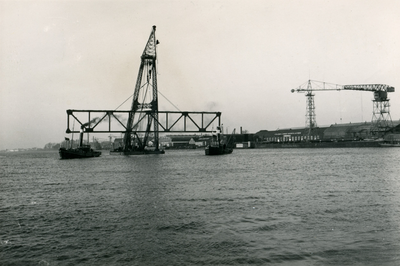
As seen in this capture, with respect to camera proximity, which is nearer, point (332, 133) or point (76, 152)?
point (76, 152)

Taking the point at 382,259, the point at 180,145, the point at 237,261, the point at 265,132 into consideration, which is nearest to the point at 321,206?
the point at 382,259

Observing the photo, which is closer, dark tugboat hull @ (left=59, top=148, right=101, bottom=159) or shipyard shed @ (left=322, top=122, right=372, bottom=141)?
dark tugboat hull @ (left=59, top=148, right=101, bottom=159)

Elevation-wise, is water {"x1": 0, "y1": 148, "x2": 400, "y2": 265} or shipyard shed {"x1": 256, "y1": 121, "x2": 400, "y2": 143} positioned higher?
shipyard shed {"x1": 256, "y1": 121, "x2": 400, "y2": 143}

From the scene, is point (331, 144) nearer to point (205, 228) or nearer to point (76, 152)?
point (76, 152)

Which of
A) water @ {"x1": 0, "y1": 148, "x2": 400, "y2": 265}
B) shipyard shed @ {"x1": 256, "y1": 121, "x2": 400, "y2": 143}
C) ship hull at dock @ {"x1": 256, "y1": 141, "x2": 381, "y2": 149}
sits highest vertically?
shipyard shed @ {"x1": 256, "y1": 121, "x2": 400, "y2": 143}

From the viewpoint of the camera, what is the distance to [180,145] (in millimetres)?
177500

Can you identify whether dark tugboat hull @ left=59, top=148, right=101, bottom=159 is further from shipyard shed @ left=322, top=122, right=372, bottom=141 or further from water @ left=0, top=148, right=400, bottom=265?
shipyard shed @ left=322, top=122, right=372, bottom=141

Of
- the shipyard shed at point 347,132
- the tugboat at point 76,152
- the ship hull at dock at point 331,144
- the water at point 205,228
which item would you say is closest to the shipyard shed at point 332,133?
the shipyard shed at point 347,132

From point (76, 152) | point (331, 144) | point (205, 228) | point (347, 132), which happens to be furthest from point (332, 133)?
point (205, 228)

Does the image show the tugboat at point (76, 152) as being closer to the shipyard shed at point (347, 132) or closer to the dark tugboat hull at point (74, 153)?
the dark tugboat hull at point (74, 153)

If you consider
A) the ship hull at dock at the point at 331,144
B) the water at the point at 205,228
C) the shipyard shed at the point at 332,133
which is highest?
the shipyard shed at the point at 332,133

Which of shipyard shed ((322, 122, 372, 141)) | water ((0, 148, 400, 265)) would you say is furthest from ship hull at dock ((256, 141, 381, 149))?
water ((0, 148, 400, 265))

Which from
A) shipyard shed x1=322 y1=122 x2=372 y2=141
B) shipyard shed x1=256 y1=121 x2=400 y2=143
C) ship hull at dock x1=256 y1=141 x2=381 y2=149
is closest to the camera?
ship hull at dock x1=256 y1=141 x2=381 y2=149

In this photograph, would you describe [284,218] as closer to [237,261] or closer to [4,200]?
[237,261]
